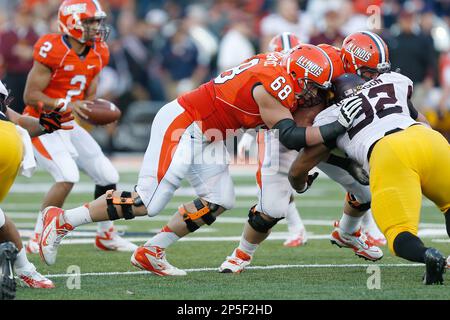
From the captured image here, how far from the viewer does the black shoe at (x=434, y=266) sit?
5.23 meters

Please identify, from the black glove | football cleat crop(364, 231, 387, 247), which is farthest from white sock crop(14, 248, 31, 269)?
football cleat crop(364, 231, 387, 247)

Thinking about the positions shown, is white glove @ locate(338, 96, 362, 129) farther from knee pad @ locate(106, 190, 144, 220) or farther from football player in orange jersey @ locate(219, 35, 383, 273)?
knee pad @ locate(106, 190, 144, 220)

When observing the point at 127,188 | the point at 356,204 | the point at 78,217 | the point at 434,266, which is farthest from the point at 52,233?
the point at 127,188

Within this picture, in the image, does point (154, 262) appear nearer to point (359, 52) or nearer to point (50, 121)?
point (50, 121)

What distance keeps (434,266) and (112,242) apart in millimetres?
2956

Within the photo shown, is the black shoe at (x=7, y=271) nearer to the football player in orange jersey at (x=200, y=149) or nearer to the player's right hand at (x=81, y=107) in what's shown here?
the football player in orange jersey at (x=200, y=149)

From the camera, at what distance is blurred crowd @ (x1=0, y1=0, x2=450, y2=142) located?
13.8 m

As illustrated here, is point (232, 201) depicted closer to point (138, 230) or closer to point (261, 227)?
point (261, 227)

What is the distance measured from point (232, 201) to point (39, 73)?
2.19 metres

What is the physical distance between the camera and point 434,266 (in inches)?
207

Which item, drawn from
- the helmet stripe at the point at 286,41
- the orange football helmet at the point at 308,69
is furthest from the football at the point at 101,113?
the orange football helmet at the point at 308,69

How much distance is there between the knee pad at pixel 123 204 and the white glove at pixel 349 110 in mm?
1334

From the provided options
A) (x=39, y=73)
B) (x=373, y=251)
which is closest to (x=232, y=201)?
→ (x=373, y=251)

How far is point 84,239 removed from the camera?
818cm
